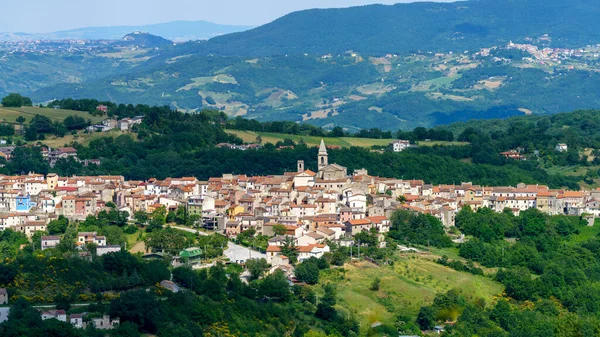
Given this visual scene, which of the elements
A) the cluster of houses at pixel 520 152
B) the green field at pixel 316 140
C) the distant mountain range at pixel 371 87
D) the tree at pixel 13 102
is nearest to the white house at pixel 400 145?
the green field at pixel 316 140

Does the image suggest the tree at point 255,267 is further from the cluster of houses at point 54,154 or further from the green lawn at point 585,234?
the cluster of houses at point 54,154

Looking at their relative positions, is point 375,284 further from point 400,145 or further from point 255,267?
point 400,145

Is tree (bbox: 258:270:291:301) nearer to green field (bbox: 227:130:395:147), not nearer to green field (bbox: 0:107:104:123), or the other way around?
green field (bbox: 227:130:395:147)

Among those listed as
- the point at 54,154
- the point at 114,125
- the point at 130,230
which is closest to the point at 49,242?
the point at 130,230

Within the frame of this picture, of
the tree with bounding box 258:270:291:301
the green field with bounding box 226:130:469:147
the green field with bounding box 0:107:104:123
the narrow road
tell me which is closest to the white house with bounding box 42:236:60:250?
the narrow road

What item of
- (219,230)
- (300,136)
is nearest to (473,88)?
(300,136)

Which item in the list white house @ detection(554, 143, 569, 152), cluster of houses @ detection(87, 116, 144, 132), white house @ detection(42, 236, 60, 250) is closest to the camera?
white house @ detection(42, 236, 60, 250)
